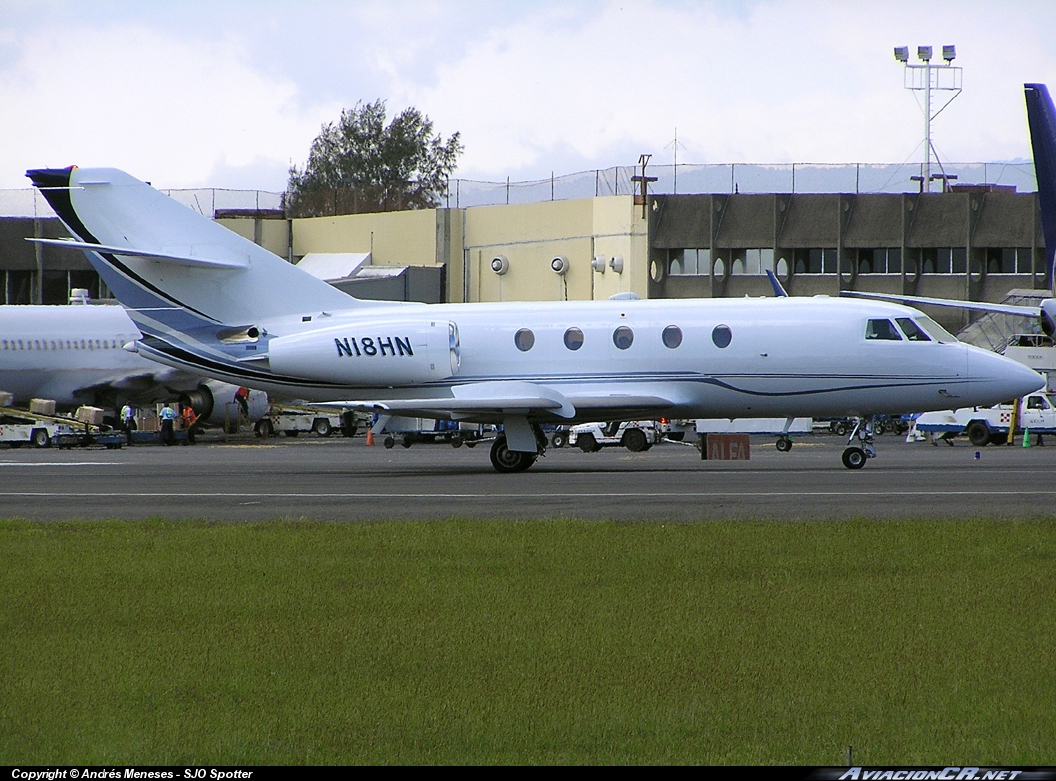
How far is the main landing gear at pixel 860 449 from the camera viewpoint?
82.1 feet

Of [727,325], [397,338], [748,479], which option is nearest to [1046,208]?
[727,325]

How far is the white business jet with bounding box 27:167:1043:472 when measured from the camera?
971 inches

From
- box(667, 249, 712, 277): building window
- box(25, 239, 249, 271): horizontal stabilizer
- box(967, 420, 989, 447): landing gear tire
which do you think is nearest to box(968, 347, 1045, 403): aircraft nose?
box(25, 239, 249, 271): horizontal stabilizer

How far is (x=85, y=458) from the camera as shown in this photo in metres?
33.2

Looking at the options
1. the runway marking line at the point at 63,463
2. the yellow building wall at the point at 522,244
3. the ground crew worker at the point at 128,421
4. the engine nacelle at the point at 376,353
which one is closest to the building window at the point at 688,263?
the yellow building wall at the point at 522,244

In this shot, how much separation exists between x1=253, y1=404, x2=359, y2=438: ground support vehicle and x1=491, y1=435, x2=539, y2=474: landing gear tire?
26.4m

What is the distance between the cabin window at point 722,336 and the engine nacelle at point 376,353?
16.3 ft

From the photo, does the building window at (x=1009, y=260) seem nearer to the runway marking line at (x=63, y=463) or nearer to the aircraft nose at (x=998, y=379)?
the aircraft nose at (x=998, y=379)

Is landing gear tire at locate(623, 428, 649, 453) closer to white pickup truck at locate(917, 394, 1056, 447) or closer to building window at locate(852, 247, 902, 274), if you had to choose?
white pickup truck at locate(917, 394, 1056, 447)

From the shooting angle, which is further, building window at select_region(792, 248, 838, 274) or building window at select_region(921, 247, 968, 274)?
building window at select_region(792, 248, 838, 274)

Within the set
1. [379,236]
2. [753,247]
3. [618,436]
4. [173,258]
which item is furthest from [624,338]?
[379,236]

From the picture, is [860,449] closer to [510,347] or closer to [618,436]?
[510,347]

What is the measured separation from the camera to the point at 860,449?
82.8 ft
